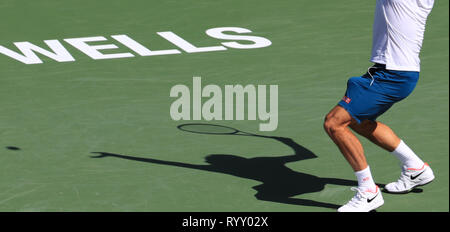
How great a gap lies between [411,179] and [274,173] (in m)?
1.51

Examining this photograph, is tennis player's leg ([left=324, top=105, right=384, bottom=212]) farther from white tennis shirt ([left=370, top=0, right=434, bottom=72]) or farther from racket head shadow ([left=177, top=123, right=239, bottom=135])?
racket head shadow ([left=177, top=123, right=239, bottom=135])

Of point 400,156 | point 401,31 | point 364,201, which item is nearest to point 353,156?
point 364,201

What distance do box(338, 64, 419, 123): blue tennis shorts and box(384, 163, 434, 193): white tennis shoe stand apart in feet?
2.95

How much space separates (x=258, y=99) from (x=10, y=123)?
3289 mm

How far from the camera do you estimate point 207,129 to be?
13195 mm

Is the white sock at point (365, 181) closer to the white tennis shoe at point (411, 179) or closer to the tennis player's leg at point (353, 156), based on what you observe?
the tennis player's leg at point (353, 156)

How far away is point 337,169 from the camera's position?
11.5 meters

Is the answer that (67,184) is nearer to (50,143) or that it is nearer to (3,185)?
(3,185)

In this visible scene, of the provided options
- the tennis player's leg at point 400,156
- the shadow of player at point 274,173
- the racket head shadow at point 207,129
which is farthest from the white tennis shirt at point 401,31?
the racket head shadow at point 207,129

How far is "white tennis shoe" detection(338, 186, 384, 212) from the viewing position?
32.8ft

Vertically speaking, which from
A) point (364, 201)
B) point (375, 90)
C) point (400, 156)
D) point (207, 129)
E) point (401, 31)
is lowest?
point (364, 201)

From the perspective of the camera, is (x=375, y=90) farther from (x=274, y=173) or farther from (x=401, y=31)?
(x=274, y=173)

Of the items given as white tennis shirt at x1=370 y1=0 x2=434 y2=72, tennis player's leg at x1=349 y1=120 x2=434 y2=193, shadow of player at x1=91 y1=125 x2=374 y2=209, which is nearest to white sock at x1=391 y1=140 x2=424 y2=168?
tennis player's leg at x1=349 y1=120 x2=434 y2=193

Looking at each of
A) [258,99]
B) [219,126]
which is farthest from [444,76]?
[219,126]
